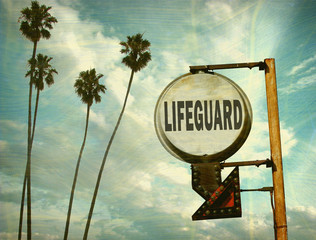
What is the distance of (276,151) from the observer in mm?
3807

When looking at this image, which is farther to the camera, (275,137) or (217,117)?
(217,117)

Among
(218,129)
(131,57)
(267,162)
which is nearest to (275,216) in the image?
(267,162)

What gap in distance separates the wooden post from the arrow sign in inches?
17.5

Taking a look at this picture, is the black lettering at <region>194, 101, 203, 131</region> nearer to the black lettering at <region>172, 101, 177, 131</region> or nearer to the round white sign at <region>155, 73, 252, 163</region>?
the round white sign at <region>155, 73, 252, 163</region>

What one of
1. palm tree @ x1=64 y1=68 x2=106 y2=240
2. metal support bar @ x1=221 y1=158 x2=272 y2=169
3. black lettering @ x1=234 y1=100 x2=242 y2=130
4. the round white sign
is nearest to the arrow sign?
metal support bar @ x1=221 y1=158 x2=272 y2=169

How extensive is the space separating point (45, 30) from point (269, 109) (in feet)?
74.9

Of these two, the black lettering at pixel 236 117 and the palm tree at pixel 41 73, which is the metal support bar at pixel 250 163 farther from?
the palm tree at pixel 41 73

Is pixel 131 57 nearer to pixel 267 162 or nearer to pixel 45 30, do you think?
pixel 45 30

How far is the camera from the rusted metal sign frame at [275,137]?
3.61m

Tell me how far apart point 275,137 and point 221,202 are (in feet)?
3.30

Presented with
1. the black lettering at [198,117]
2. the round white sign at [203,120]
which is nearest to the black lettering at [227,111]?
the round white sign at [203,120]

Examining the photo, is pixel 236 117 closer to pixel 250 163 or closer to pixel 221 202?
pixel 250 163

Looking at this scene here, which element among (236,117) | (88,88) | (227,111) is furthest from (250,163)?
(88,88)

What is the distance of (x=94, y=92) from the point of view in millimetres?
24703
